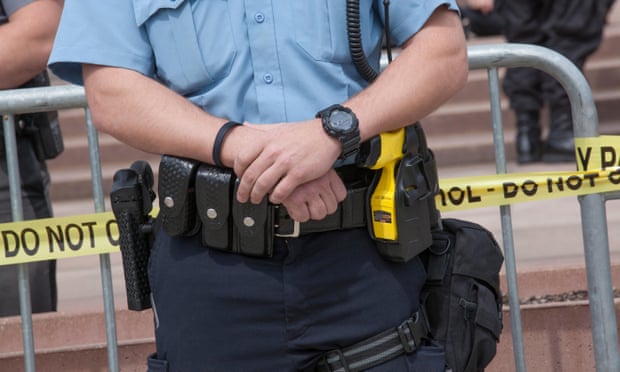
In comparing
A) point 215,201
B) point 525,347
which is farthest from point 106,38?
point 525,347

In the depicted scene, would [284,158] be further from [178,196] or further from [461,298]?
[461,298]

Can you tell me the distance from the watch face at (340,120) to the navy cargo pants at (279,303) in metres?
0.28

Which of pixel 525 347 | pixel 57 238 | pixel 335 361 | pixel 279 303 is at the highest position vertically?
pixel 57 238

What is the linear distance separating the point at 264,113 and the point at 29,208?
1489 mm

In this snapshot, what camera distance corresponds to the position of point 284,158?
2236 millimetres

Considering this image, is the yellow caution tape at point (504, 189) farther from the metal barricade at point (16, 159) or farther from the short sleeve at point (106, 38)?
the short sleeve at point (106, 38)

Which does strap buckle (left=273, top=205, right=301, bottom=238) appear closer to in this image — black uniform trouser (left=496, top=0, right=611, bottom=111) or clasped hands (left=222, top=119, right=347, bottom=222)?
clasped hands (left=222, top=119, right=347, bottom=222)

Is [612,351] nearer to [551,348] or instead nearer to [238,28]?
[551,348]

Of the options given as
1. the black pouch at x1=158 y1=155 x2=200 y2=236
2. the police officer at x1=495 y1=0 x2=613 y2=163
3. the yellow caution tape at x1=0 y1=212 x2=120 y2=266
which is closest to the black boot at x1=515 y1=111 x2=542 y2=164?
the police officer at x1=495 y1=0 x2=613 y2=163

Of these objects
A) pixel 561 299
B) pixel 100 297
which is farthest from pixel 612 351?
pixel 100 297

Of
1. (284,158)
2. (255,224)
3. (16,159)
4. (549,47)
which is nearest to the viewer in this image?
(284,158)

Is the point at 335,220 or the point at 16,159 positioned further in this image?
the point at 16,159

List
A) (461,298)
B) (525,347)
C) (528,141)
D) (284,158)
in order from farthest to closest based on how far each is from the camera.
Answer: (528,141), (525,347), (461,298), (284,158)

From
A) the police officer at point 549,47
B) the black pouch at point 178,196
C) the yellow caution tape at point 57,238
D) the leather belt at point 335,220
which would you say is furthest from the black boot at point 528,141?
the black pouch at point 178,196
